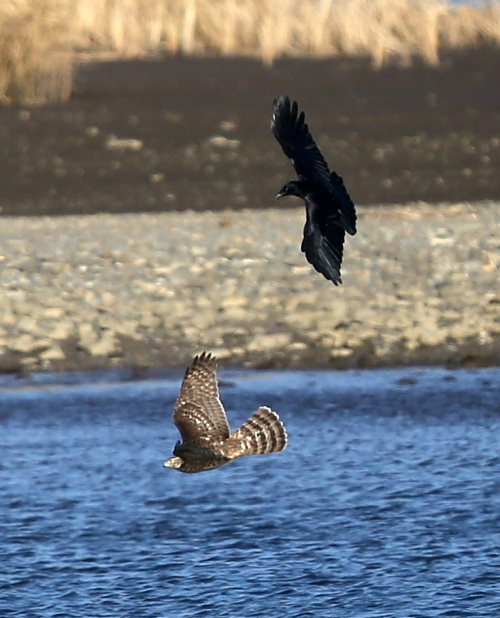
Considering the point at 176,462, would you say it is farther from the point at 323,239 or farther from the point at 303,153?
the point at 303,153

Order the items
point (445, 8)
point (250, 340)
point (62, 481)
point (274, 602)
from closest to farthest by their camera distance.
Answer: point (274, 602), point (62, 481), point (250, 340), point (445, 8)

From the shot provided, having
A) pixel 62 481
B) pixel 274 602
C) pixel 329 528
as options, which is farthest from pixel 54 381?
pixel 274 602

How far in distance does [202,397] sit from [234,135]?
14189mm

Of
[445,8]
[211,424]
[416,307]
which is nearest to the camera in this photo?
[211,424]

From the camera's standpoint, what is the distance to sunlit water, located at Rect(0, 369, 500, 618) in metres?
6.13

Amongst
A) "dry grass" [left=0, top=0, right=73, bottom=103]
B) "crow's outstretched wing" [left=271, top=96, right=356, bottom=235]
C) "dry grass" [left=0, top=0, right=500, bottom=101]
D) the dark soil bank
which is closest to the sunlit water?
"crow's outstretched wing" [left=271, top=96, right=356, bottom=235]

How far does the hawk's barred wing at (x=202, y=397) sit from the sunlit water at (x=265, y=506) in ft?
3.17

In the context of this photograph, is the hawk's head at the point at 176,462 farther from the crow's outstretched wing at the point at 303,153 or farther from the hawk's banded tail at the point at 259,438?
the crow's outstretched wing at the point at 303,153

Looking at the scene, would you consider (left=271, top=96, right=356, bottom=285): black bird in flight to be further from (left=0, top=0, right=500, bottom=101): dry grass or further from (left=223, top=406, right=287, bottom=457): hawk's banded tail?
(left=0, top=0, right=500, bottom=101): dry grass

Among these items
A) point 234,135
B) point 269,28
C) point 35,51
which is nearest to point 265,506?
point 234,135

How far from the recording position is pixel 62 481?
755cm

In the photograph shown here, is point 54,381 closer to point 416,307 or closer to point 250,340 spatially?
point 250,340

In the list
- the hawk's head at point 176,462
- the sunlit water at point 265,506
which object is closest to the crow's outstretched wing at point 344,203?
the hawk's head at point 176,462

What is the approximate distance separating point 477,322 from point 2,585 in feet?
15.9
